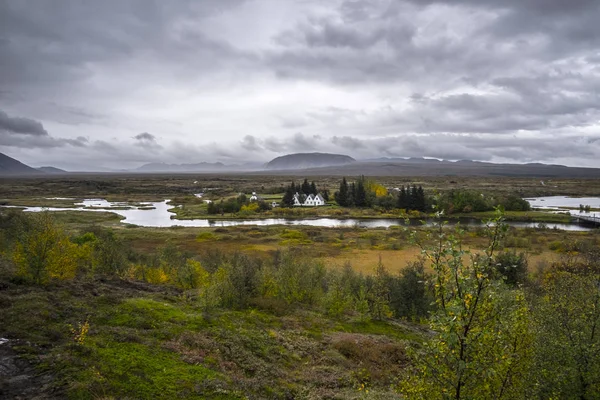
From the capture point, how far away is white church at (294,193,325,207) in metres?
147

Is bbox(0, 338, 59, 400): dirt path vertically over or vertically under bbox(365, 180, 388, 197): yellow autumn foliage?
under

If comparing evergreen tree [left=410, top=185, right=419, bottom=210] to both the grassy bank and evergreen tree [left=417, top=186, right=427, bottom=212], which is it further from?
the grassy bank

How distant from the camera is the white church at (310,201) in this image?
484 ft

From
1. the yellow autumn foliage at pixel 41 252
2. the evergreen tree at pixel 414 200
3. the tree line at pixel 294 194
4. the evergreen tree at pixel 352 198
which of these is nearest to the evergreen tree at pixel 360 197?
the evergreen tree at pixel 352 198

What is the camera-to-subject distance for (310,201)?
491ft

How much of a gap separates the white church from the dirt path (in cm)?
13416

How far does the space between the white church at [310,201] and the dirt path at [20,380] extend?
440ft

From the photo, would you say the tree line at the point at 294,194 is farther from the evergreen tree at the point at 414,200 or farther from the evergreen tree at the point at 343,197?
the evergreen tree at the point at 414,200

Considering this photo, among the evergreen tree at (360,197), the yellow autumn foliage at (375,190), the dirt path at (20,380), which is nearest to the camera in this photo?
the dirt path at (20,380)

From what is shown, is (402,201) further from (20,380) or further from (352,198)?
(20,380)

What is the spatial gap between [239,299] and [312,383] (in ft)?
42.2

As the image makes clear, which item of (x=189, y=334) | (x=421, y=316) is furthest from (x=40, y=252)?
(x=421, y=316)

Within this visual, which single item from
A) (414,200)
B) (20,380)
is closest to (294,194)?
(414,200)

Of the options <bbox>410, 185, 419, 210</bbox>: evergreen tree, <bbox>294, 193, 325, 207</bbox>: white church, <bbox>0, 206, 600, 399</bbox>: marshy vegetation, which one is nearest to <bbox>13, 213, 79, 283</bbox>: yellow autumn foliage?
<bbox>0, 206, 600, 399</bbox>: marshy vegetation
